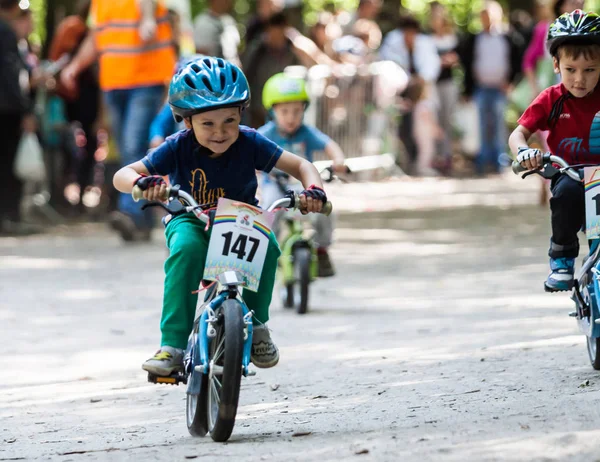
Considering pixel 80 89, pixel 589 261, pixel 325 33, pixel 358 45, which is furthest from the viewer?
pixel 325 33

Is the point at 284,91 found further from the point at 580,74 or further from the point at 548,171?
the point at 548,171

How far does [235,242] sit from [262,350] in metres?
0.55

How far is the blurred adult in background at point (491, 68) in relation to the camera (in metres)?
22.4

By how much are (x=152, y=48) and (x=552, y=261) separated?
757 cm

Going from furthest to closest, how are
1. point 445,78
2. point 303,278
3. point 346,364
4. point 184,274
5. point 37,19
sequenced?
point 37,19 → point 445,78 → point 303,278 → point 346,364 → point 184,274

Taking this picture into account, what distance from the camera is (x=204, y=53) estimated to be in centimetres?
1533

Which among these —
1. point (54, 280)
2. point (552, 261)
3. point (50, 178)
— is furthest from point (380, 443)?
point (50, 178)

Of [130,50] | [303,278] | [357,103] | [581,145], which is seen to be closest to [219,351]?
[581,145]

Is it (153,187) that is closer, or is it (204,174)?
(153,187)

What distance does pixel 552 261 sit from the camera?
22.9 ft

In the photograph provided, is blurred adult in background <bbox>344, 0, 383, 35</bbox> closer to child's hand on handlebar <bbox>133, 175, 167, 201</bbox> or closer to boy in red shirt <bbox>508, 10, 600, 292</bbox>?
boy in red shirt <bbox>508, 10, 600, 292</bbox>

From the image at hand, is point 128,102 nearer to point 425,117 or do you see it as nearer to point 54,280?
point 54,280

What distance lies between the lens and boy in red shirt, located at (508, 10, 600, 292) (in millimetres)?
6800

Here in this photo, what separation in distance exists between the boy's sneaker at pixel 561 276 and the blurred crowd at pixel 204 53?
1.28 m
